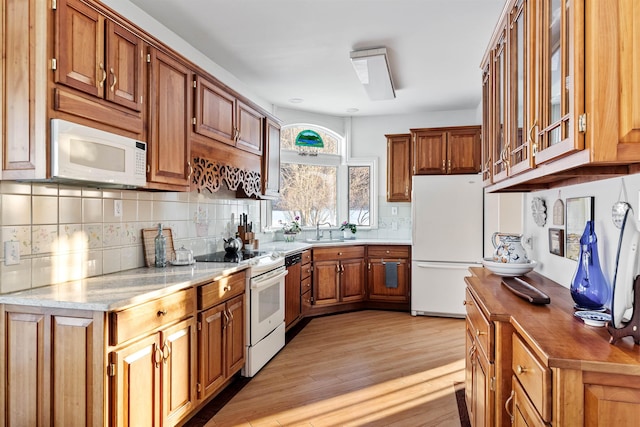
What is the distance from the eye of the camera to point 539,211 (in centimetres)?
244

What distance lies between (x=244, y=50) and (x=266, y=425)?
2.91m

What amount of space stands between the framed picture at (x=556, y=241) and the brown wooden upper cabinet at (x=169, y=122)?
2334 mm

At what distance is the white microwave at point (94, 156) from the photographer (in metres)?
1.71

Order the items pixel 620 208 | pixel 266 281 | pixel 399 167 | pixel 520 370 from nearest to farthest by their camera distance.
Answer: pixel 520 370 → pixel 620 208 → pixel 266 281 → pixel 399 167

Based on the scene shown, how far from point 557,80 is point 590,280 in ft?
2.51

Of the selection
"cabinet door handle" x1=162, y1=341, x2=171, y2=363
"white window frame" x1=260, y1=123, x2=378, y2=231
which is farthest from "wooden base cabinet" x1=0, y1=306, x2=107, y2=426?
"white window frame" x1=260, y1=123, x2=378, y2=231

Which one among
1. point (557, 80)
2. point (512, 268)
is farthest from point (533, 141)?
point (512, 268)

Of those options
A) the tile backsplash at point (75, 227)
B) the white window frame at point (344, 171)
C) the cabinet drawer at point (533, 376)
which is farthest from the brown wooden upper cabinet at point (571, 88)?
the white window frame at point (344, 171)

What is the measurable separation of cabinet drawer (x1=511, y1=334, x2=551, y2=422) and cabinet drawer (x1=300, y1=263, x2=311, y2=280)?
10.0ft

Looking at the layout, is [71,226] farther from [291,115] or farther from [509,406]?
[291,115]

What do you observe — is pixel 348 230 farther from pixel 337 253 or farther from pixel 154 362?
pixel 154 362

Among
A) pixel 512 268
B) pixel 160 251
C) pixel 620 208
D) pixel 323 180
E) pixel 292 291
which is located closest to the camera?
pixel 620 208

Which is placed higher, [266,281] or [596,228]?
[596,228]

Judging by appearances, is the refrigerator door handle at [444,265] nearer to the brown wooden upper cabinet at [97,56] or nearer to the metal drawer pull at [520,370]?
the metal drawer pull at [520,370]
